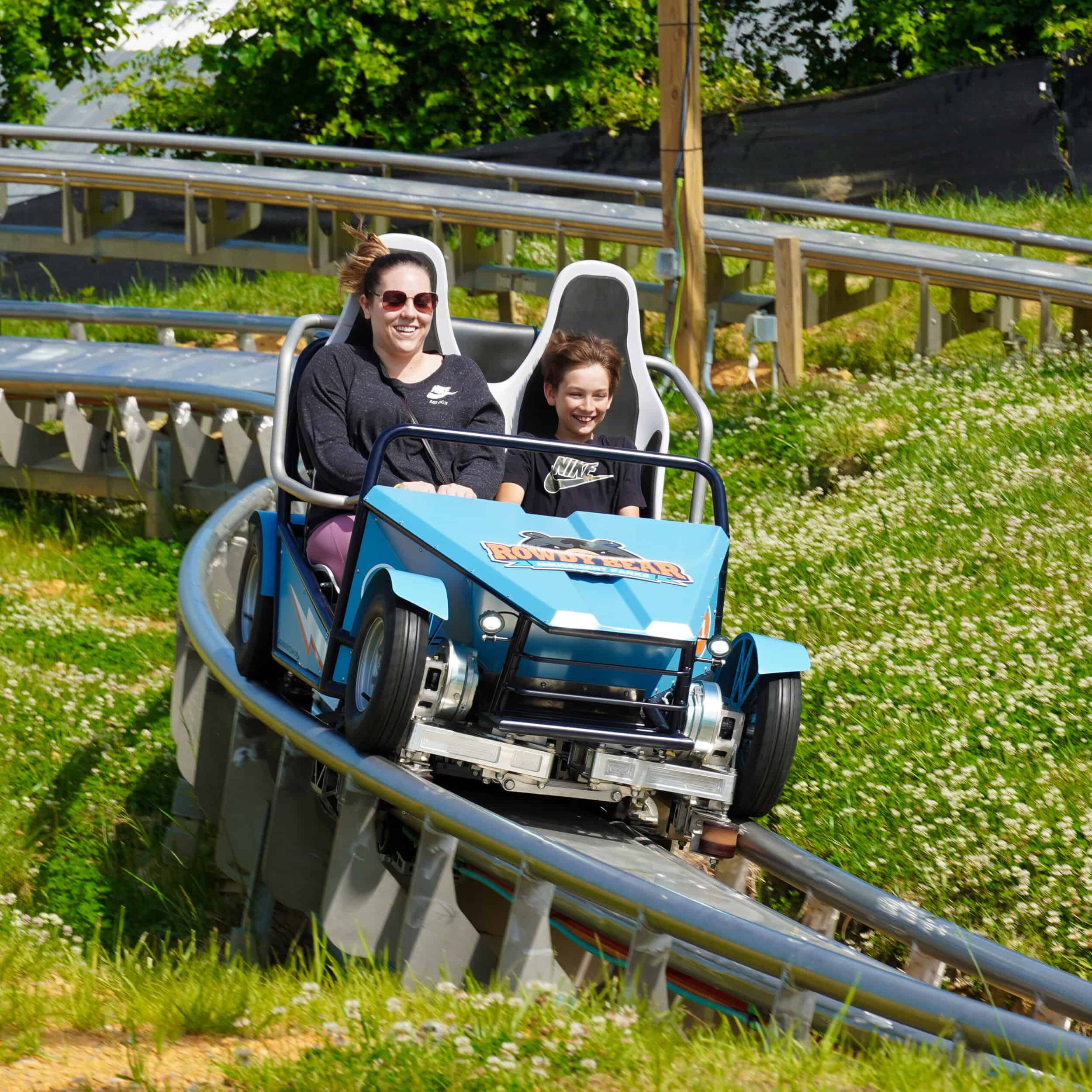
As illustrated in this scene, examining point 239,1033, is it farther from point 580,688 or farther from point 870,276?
point 870,276

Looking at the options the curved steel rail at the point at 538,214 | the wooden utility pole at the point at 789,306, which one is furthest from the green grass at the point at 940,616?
the curved steel rail at the point at 538,214

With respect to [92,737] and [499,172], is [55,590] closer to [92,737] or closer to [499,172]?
[92,737]

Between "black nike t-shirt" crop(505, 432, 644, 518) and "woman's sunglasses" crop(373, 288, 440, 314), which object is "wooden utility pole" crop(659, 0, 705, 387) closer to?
"woman's sunglasses" crop(373, 288, 440, 314)

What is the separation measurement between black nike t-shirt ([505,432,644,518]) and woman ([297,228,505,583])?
3.5 inches

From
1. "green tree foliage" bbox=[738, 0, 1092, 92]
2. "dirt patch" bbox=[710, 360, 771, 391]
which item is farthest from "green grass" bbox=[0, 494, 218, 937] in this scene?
"green tree foliage" bbox=[738, 0, 1092, 92]

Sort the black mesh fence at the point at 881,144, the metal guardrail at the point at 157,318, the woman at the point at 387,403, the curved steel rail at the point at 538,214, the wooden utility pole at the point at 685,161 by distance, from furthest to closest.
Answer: the black mesh fence at the point at 881,144 → the metal guardrail at the point at 157,318 → the curved steel rail at the point at 538,214 → the wooden utility pole at the point at 685,161 → the woman at the point at 387,403

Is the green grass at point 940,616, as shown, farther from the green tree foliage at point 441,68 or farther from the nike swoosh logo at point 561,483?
the green tree foliage at point 441,68

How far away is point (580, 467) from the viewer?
5371mm

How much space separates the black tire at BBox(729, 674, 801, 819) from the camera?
182 inches

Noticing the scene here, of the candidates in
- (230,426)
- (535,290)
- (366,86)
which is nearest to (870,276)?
(535,290)

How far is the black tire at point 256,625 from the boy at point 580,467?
944mm

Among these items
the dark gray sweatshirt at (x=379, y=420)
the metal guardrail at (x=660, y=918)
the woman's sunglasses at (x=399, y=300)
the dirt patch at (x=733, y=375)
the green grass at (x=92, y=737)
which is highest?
the woman's sunglasses at (x=399, y=300)

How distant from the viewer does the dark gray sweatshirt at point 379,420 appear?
5.27 metres

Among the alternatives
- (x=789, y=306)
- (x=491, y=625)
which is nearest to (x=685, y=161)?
(x=789, y=306)
